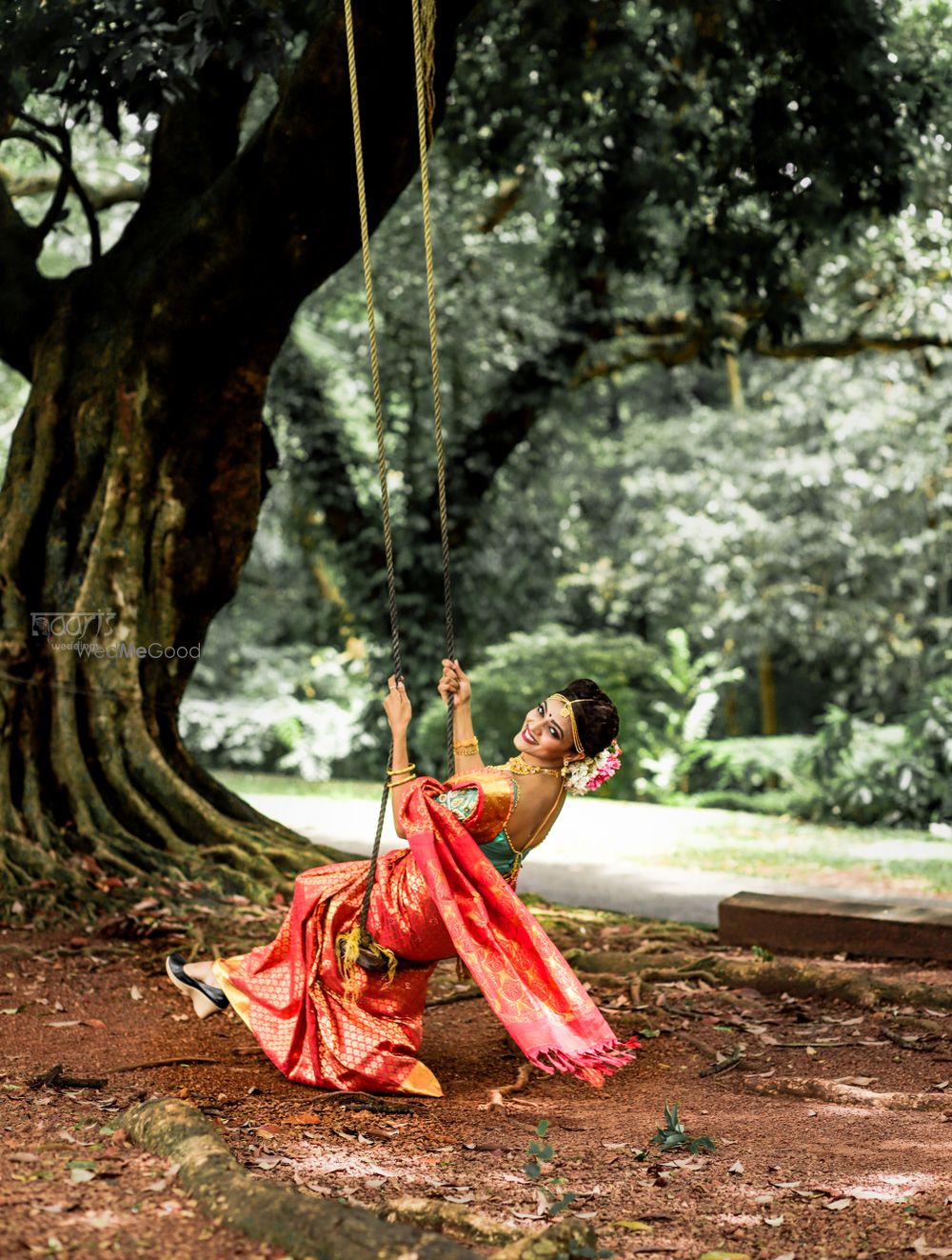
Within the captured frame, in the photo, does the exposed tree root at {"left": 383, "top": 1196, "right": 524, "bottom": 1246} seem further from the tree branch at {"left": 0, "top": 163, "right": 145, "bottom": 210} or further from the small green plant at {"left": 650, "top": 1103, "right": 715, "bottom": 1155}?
the tree branch at {"left": 0, "top": 163, "right": 145, "bottom": 210}

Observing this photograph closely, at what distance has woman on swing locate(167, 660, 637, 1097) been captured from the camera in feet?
12.9

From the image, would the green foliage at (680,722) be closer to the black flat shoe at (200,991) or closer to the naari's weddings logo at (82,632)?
the naari's weddings logo at (82,632)

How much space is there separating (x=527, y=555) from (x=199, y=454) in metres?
9.34

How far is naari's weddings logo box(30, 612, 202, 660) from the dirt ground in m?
1.30

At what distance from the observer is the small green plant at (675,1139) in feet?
11.5

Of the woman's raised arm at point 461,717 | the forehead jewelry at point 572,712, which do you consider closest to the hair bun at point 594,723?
the forehead jewelry at point 572,712

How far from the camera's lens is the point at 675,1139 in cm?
352

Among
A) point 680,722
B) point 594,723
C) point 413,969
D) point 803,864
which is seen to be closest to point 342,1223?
point 413,969

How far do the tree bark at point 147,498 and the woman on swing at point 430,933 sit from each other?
6.57ft

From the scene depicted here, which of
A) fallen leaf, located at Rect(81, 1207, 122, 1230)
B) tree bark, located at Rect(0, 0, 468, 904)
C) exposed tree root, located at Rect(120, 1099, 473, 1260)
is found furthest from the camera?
tree bark, located at Rect(0, 0, 468, 904)

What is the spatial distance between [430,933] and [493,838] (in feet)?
1.09

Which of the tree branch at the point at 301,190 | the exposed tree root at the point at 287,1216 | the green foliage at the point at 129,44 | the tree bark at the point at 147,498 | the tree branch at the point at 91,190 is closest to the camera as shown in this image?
the exposed tree root at the point at 287,1216

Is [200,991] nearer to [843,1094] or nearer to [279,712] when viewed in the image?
[843,1094]

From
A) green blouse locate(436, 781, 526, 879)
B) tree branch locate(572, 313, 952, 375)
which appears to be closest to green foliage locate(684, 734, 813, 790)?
tree branch locate(572, 313, 952, 375)
